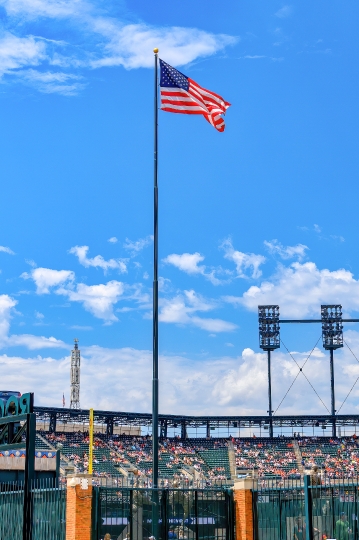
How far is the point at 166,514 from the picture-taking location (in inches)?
956

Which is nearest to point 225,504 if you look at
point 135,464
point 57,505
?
point 57,505

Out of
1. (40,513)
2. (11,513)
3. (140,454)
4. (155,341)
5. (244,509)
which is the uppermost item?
(155,341)

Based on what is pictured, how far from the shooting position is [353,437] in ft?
273

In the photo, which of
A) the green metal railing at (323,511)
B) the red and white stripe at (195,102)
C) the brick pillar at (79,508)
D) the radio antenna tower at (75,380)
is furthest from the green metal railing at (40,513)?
the radio antenna tower at (75,380)

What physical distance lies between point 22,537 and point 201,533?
17.4 feet

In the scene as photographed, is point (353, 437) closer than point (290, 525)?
No

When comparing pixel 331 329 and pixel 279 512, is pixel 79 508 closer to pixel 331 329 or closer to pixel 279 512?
pixel 279 512

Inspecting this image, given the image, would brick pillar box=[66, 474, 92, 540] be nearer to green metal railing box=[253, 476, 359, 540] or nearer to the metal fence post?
green metal railing box=[253, 476, 359, 540]

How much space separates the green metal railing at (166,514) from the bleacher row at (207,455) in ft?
129

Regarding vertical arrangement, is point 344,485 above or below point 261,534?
above

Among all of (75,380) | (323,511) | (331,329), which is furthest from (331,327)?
(323,511)

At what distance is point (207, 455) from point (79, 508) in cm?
5473

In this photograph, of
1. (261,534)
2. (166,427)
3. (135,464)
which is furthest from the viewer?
(166,427)

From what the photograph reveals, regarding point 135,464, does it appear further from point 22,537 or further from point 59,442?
point 22,537
